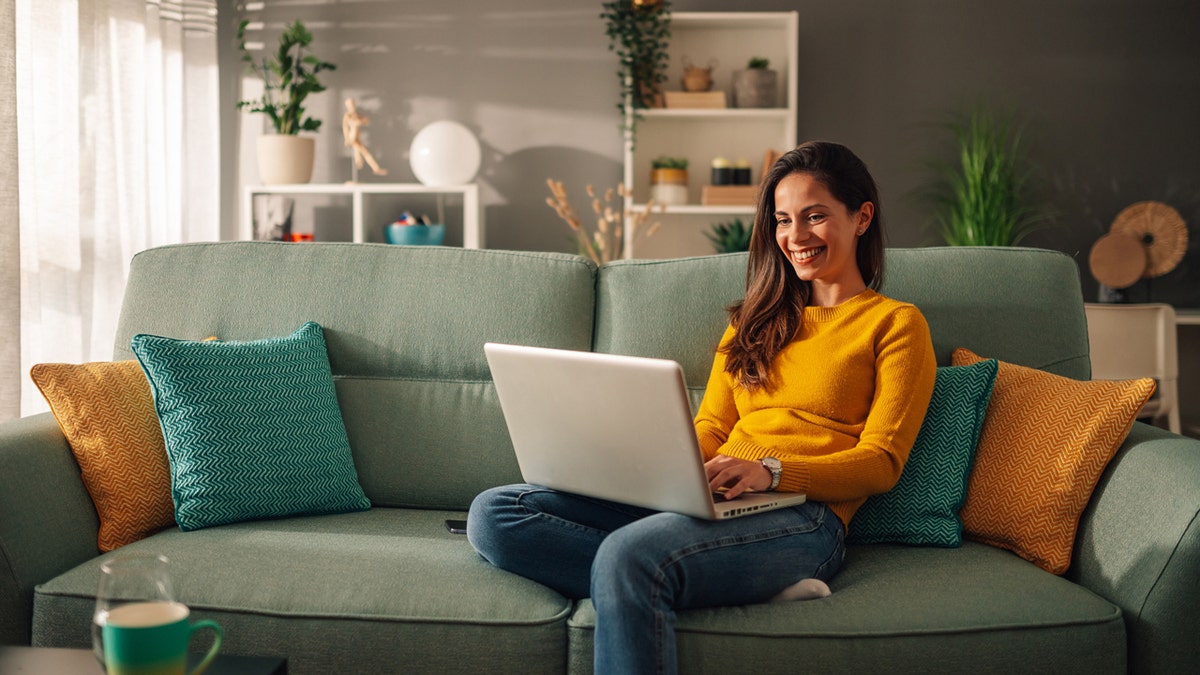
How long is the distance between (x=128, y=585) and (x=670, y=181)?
329 cm

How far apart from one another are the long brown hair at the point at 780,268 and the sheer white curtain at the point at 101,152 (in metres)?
2.18

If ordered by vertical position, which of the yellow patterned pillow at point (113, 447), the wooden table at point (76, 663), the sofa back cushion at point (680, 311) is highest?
the sofa back cushion at point (680, 311)

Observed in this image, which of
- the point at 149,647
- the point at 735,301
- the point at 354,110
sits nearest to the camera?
the point at 149,647

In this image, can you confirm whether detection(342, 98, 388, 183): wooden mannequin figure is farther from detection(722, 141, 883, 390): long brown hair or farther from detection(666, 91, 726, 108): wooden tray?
detection(722, 141, 883, 390): long brown hair

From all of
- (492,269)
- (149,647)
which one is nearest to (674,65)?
(492,269)

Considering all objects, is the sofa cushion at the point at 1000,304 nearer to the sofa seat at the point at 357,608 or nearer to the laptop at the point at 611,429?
the laptop at the point at 611,429

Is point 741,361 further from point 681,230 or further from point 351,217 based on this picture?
point 351,217

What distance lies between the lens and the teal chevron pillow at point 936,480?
180cm

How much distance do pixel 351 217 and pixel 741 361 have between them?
290cm

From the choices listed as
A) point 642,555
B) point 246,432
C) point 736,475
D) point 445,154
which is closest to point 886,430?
point 736,475

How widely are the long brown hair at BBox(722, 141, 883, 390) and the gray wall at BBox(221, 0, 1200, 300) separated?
8.07 ft

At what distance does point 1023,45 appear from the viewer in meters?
4.18

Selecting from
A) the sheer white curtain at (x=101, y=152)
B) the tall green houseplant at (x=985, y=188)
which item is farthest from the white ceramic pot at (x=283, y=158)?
the tall green houseplant at (x=985, y=188)

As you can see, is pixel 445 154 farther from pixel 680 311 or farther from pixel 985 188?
pixel 680 311
